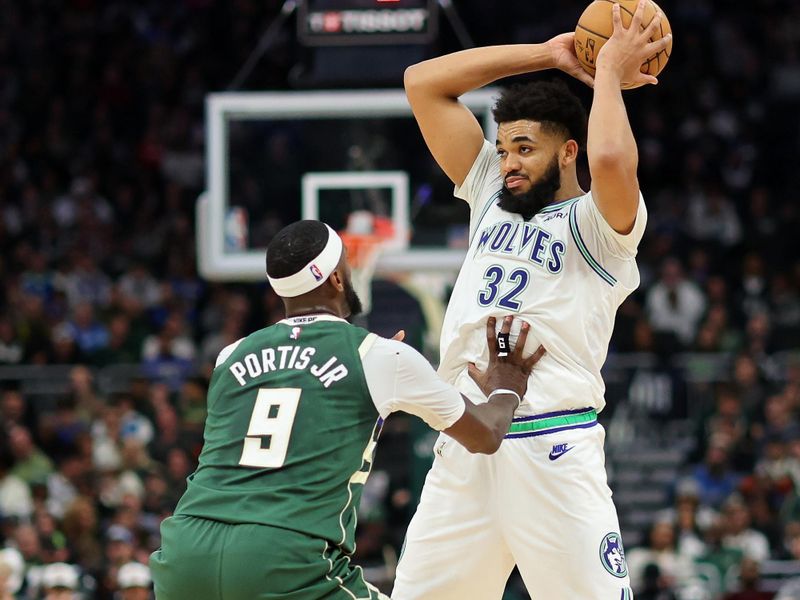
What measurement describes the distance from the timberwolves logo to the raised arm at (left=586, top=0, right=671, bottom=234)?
4.01ft

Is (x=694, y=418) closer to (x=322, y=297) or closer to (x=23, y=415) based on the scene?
(x=23, y=415)

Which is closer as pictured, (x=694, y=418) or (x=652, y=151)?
(x=694, y=418)

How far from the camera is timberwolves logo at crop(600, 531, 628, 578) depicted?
562 centimetres

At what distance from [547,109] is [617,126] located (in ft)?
1.67

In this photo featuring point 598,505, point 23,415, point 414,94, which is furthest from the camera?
point 23,415

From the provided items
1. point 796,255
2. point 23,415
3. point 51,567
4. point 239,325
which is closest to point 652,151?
point 796,255

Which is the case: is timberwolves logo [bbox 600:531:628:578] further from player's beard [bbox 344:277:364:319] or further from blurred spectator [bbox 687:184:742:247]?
blurred spectator [bbox 687:184:742:247]

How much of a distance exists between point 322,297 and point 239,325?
10.5 m

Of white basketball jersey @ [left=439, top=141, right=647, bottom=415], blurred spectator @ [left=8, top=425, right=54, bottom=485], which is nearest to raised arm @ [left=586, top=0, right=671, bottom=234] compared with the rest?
white basketball jersey @ [left=439, top=141, right=647, bottom=415]

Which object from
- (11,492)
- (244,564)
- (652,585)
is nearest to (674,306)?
(652,585)

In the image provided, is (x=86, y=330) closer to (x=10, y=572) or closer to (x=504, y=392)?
(x=10, y=572)

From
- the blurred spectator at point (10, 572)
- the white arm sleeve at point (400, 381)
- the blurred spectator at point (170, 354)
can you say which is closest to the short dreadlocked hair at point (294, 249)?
the white arm sleeve at point (400, 381)

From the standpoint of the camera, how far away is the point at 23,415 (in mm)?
14711

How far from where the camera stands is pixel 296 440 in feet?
16.4
